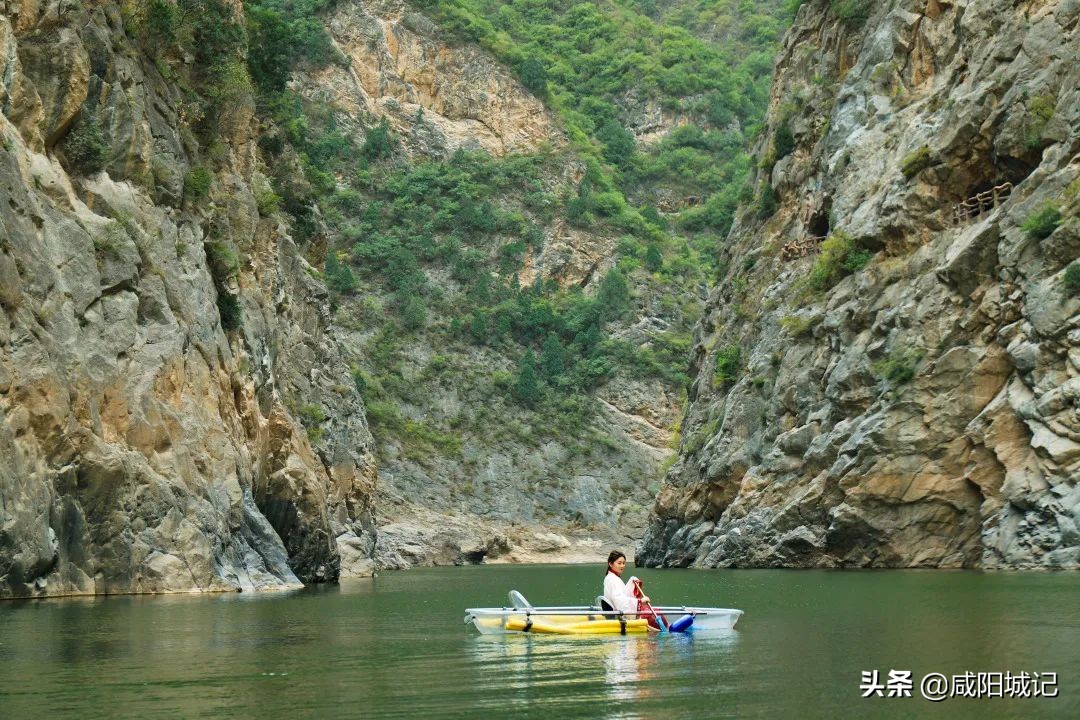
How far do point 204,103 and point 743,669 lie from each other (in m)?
40.6

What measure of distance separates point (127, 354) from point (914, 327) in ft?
99.5

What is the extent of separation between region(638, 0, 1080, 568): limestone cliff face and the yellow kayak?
21.3m

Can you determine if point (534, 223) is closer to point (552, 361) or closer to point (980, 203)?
point (552, 361)

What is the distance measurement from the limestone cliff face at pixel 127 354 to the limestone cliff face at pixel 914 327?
21.7 m

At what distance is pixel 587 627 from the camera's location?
23.3 meters

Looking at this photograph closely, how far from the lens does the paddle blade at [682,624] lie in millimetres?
23094

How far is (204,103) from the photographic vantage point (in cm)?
5159

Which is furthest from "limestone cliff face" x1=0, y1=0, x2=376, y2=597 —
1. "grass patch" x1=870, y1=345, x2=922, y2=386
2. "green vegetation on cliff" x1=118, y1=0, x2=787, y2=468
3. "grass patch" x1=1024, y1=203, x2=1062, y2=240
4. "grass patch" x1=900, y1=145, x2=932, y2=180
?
"green vegetation on cliff" x1=118, y1=0, x2=787, y2=468

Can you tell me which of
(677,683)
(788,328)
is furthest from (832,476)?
(677,683)

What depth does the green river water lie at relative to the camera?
14258 millimetres

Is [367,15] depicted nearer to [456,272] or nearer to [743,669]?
[456,272]

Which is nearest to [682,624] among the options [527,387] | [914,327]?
[914,327]

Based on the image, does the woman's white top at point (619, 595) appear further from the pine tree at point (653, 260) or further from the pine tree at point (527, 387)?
the pine tree at point (653, 260)

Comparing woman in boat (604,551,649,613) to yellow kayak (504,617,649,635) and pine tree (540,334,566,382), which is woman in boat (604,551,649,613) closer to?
yellow kayak (504,617,649,635)
